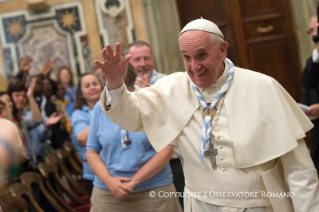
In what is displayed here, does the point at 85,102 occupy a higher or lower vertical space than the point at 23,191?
higher

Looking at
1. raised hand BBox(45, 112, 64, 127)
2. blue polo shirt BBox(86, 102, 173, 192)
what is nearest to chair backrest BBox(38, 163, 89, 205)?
raised hand BBox(45, 112, 64, 127)

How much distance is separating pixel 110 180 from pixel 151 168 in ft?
1.01

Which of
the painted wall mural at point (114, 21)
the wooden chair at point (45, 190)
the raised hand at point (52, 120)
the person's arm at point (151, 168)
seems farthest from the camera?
the painted wall mural at point (114, 21)

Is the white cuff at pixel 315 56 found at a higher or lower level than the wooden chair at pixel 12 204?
higher

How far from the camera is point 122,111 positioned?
251 centimetres

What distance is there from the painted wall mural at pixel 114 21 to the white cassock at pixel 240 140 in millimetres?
5804

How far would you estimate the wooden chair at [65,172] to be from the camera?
17.2ft

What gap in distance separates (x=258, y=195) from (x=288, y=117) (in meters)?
0.45

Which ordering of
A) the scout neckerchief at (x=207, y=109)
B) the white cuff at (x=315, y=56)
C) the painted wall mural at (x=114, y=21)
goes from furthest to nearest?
the painted wall mural at (x=114, y=21) < the white cuff at (x=315, y=56) < the scout neckerchief at (x=207, y=109)

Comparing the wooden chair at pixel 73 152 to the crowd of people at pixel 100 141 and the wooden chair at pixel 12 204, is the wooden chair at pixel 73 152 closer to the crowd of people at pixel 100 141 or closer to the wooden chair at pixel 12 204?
the crowd of people at pixel 100 141

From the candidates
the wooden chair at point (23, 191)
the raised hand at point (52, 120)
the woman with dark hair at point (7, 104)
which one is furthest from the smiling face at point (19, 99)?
the wooden chair at point (23, 191)

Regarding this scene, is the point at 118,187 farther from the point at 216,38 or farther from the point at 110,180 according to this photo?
the point at 216,38

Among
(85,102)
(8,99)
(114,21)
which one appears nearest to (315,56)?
(85,102)

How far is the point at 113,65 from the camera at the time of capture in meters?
2.43
